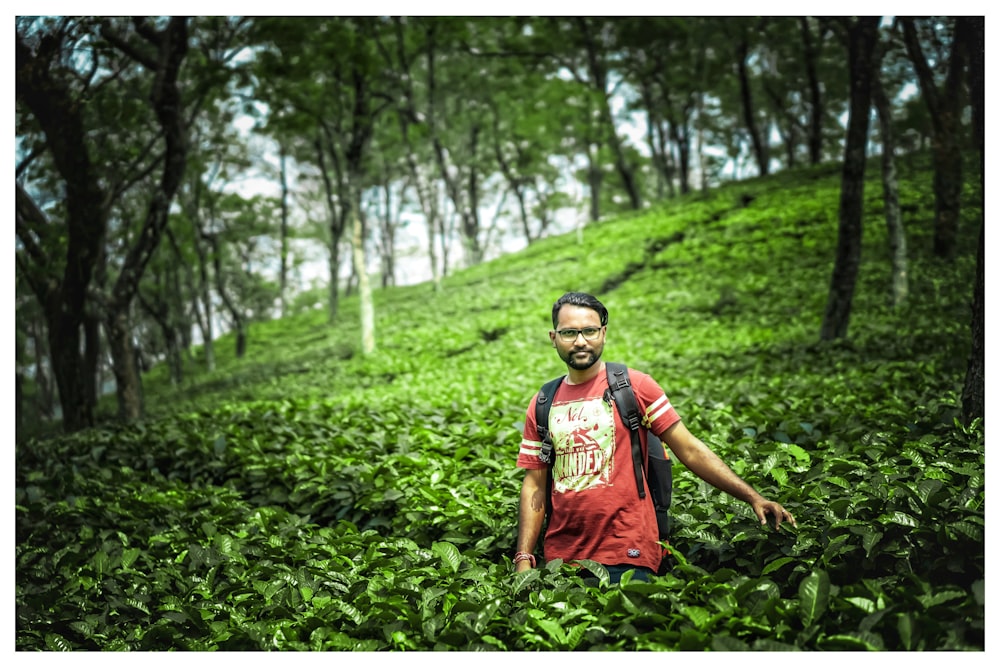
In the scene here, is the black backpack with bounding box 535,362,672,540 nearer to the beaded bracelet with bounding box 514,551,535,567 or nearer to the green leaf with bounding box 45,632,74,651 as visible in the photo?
the beaded bracelet with bounding box 514,551,535,567

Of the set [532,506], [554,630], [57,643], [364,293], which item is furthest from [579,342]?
[364,293]

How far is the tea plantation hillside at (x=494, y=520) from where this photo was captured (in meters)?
2.63

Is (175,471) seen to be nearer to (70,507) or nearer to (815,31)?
(70,507)

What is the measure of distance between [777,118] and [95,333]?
2545 centimetres

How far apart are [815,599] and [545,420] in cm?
130

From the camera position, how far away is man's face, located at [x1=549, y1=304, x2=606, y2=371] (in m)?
3.10

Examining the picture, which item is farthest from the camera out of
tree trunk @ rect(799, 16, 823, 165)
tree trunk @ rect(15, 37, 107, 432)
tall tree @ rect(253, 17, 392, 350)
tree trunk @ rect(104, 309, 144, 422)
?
tree trunk @ rect(799, 16, 823, 165)

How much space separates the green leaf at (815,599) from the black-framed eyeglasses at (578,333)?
1.31 meters

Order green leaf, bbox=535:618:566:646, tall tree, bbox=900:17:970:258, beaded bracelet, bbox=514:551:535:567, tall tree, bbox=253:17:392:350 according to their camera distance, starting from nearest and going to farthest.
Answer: green leaf, bbox=535:618:566:646, beaded bracelet, bbox=514:551:535:567, tall tree, bbox=900:17:970:258, tall tree, bbox=253:17:392:350

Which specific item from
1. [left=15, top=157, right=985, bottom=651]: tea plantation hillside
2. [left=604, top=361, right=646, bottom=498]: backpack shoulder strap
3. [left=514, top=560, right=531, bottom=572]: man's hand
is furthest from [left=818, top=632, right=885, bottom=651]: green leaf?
[left=514, top=560, right=531, bottom=572]: man's hand

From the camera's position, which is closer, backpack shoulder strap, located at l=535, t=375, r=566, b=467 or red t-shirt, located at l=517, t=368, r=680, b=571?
red t-shirt, located at l=517, t=368, r=680, b=571

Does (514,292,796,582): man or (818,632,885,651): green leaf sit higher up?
(514,292,796,582): man

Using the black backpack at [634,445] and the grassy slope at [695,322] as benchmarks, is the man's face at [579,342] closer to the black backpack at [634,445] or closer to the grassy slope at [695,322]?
the black backpack at [634,445]

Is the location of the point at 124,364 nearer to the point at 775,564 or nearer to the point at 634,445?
the point at 634,445
